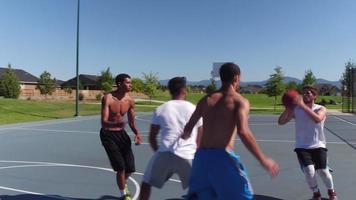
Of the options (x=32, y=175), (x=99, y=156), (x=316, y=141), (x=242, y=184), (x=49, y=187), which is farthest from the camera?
(x=99, y=156)

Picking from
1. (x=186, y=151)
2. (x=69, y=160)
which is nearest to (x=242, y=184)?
(x=186, y=151)

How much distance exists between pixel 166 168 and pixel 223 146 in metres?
1.26

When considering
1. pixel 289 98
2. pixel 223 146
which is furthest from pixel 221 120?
pixel 289 98

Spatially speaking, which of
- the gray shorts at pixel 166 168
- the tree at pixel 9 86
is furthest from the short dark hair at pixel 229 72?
the tree at pixel 9 86

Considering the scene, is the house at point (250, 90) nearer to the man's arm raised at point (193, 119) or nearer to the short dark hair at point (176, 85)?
the short dark hair at point (176, 85)

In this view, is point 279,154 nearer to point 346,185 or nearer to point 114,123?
point 346,185

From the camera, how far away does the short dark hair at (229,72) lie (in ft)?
13.8

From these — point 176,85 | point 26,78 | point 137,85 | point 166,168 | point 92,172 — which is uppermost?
point 26,78

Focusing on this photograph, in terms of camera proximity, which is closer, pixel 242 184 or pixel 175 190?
pixel 242 184

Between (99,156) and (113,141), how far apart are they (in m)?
4.95

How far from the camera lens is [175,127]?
17.0 ft

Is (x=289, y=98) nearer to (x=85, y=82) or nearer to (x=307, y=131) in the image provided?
(x=307, y=131)

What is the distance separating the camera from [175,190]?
724 cm

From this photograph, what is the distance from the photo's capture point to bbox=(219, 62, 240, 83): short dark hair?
422cm
